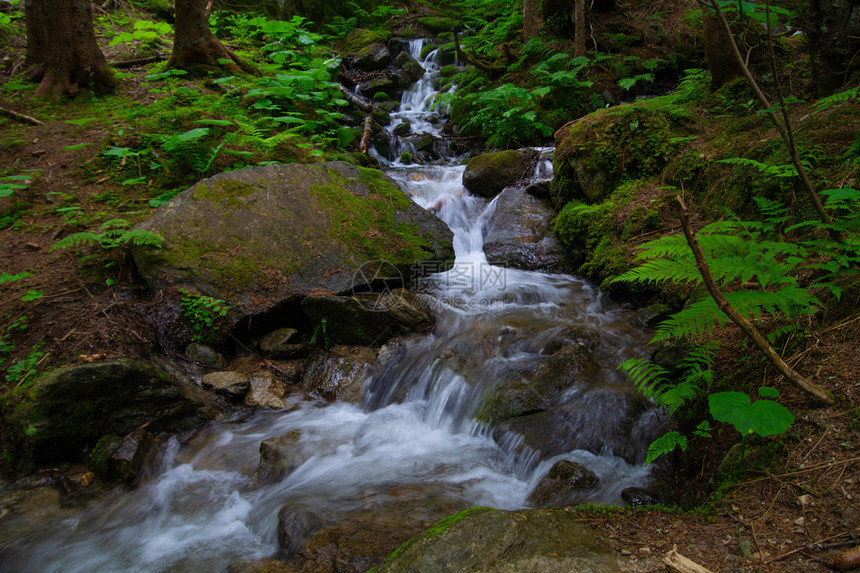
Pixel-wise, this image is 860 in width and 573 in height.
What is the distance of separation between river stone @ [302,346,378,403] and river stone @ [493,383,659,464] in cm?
184

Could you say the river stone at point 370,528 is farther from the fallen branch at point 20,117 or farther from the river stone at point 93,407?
the fallen branch at point 20,117

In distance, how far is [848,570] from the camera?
1.33 m

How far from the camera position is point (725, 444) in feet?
7.54

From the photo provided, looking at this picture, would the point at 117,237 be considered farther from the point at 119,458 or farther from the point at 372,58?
the point at 372,58

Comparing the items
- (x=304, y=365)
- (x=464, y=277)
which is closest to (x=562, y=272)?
(x=464, y=277)

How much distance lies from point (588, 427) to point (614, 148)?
4.39 m

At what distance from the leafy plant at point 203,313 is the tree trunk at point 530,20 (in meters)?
11.2

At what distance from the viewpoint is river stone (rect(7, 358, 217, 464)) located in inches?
137

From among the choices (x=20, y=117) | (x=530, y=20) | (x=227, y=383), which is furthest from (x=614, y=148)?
(x=20, y=117)

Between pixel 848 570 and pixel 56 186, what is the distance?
8.16 meters

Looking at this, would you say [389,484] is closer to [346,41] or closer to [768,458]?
[768,458]

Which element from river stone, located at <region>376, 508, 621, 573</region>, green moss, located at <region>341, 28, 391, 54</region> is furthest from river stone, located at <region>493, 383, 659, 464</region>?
green moss, located at <region>341, 28, 391, 54</region>

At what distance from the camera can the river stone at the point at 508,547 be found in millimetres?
1646

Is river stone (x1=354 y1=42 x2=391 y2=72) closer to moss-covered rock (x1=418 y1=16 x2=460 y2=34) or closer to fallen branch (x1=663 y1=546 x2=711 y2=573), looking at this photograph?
moss-covered rock (x1=418 y1=16 x2=460 y2=34)
